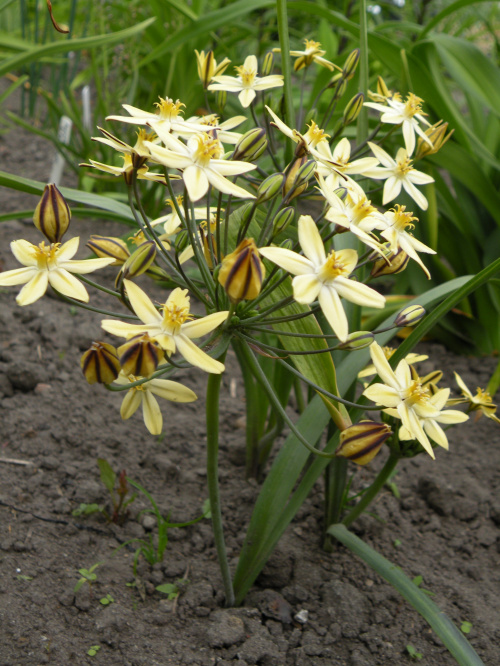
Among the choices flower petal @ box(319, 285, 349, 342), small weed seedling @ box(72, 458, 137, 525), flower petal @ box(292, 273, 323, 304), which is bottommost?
small weed seedling @ box(72, 458, 137, 525)

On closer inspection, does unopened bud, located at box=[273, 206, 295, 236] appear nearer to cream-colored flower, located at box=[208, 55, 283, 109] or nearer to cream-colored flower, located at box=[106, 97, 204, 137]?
cream-colored flower, located at box=[106, 97, 204, 137]

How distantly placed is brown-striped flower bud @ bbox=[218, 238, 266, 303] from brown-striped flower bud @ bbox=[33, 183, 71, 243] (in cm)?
27

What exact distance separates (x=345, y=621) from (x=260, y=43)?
2.79 m

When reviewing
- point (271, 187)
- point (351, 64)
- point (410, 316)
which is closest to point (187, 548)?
point (410, 316)

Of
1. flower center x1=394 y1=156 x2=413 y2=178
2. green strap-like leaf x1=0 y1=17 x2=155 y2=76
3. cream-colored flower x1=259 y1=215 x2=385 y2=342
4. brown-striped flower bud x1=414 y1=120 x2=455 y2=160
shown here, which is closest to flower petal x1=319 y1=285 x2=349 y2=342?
cream-colored flower x1=259 y1=215 x2=385 y2=342

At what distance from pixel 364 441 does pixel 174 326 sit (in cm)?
29

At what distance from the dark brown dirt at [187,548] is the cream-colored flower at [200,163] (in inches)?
29.2

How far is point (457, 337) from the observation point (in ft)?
6.71

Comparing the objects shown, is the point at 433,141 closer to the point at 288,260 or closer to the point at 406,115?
the point at 406,115

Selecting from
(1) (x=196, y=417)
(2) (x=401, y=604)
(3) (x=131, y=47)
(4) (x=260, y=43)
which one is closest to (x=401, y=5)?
(4) (x=260, y=43)

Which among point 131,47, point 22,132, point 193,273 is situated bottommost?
point 22,132

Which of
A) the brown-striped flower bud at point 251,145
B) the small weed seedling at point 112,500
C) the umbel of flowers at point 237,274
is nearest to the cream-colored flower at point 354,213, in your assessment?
the umbel of flowers at point 237,274

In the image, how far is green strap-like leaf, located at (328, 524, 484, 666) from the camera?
2.90 feet

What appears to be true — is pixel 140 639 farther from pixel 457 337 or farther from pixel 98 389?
pixel 457 337
